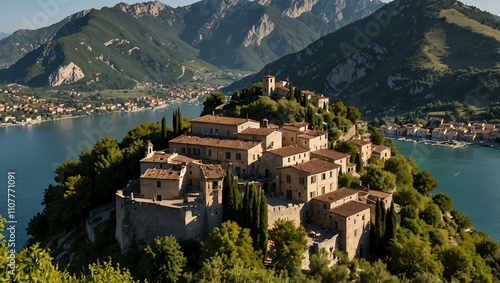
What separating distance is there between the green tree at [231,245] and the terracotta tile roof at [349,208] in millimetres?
6482

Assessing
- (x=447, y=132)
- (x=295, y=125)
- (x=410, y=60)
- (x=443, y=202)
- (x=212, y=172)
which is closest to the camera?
(x=212, y=172)

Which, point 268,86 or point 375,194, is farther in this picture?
point 268,86

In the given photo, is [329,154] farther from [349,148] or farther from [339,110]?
[339,110]

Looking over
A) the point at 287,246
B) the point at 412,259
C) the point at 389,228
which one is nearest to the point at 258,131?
the point at 287,246

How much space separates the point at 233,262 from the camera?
77.2ft

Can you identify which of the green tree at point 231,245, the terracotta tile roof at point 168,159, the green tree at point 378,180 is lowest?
the green tree at point 231,245

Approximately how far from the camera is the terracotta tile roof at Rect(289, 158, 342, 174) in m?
30.3

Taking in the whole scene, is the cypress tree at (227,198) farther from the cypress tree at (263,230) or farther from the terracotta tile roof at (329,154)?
the terracotta tile roof at (329,154)

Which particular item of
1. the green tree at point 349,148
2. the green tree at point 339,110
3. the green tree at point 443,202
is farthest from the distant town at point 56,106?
the green tree at point 443,202

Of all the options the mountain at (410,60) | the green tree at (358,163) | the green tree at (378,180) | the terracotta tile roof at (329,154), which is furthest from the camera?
the mountain at (410,60)

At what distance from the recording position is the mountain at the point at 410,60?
130500 mm

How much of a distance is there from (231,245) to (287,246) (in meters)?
3.32

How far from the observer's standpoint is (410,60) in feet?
480

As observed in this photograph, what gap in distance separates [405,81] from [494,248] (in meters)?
110
